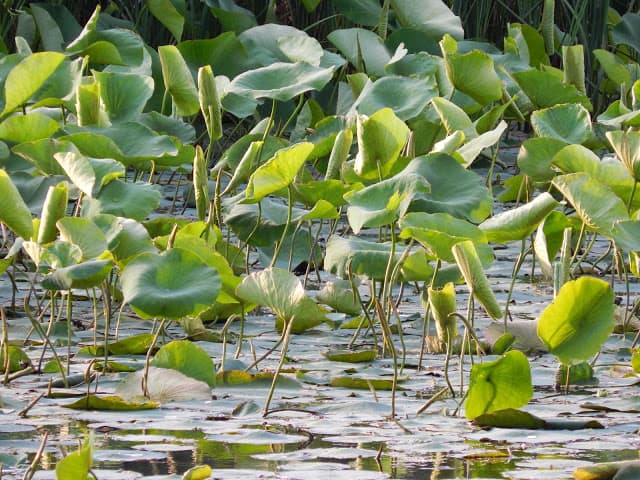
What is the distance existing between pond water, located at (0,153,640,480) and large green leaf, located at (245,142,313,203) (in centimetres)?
26

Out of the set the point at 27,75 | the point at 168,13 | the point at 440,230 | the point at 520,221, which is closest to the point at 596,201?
the point at 520,221

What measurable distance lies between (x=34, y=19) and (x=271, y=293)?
2.51 meters

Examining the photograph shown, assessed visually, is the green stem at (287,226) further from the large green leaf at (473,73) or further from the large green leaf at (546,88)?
the large green leaf at (546,88)

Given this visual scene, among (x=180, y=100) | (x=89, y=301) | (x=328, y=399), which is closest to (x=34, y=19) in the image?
(x=180, y=100)

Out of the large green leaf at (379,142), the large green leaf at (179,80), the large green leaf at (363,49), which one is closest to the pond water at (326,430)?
the large green leaf at (379,142)

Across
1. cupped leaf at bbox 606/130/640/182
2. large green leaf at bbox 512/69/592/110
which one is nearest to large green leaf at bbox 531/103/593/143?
cupped leaf at bbox 606/130/640/182

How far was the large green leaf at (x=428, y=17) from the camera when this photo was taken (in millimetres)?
3553

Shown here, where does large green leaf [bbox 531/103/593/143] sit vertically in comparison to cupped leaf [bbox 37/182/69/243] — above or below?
above

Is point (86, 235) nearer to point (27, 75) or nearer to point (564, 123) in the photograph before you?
point (27, 75)

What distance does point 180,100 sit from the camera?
2.75m

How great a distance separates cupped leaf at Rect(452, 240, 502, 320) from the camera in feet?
5.39

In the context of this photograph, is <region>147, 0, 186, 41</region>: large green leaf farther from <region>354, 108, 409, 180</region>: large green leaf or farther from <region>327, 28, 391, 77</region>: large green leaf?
<region>354, 108, 409, 180</region>: large green leaf

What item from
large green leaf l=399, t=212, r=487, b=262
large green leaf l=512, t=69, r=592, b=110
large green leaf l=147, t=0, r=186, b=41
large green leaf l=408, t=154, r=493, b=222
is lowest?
large green leaf l=399, t=212, r=487, b=262

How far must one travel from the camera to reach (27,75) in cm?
229
